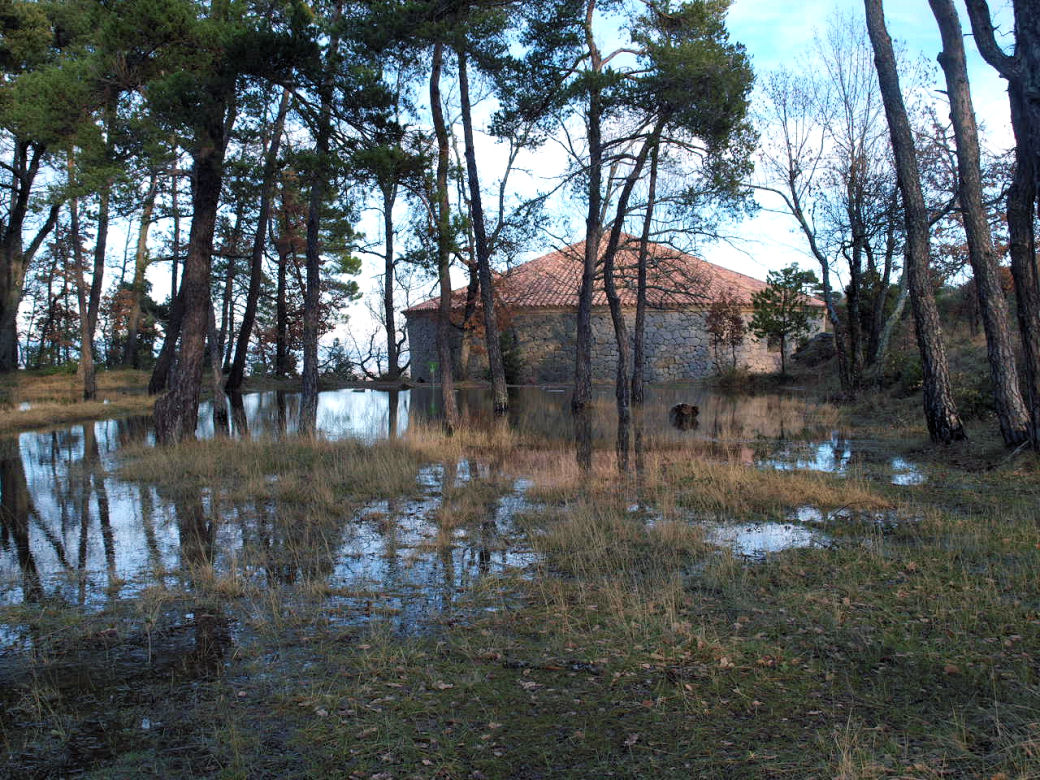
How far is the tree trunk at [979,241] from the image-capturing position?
32.3ft

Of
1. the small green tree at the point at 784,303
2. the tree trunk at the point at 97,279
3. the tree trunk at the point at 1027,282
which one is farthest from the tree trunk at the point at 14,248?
the tree trunk at the point at 1027,282

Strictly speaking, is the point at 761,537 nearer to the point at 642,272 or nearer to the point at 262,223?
the point at 642,272

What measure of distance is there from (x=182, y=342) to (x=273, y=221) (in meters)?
20.8

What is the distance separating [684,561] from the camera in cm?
576

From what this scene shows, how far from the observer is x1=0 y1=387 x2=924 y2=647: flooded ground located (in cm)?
548

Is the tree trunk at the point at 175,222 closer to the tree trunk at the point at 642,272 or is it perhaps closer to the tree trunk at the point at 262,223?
the tree trunk at the point at 262,223

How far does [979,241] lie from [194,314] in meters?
11.5

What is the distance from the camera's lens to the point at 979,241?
10.1 metres

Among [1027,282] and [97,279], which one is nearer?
[1027,282]

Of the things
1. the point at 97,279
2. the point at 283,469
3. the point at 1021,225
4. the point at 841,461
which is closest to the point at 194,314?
the point at 283,469

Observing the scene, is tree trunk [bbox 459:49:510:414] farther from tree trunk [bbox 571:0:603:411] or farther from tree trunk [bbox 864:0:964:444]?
tree trunk [bbox 864:0:964:444]

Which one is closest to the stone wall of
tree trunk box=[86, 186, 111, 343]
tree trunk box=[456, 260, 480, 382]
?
tree trunk box=[456, 260, 480, 382]

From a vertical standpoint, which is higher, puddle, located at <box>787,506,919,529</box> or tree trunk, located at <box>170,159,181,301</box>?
tree trunk, located at <box>170,159,181,301</box>

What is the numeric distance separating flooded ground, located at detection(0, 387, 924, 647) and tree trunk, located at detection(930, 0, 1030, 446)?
1458 mm
